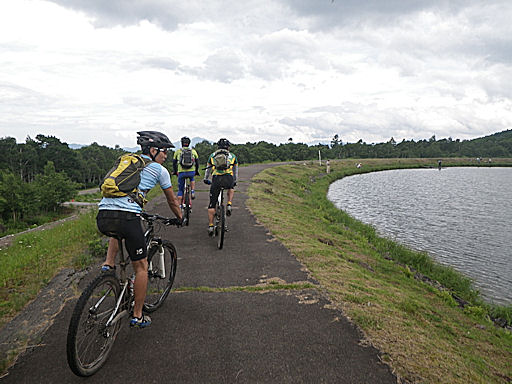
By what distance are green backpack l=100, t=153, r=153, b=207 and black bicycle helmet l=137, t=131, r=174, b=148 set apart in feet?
1.29

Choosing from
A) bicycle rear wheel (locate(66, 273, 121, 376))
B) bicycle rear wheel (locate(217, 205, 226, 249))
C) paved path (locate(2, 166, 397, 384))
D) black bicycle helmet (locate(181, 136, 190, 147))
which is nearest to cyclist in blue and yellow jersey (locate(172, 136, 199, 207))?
black bicycle helmet (locate(181, 136, 190, 147))

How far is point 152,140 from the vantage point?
4.41 meters

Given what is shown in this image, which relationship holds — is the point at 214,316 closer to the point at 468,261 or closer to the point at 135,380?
the point at 135,380

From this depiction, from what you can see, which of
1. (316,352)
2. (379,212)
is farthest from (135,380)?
(379,212)

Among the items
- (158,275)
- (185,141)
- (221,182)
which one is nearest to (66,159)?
(185,141)

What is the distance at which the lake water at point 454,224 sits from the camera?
12.4m

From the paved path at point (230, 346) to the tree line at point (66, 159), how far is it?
159ft

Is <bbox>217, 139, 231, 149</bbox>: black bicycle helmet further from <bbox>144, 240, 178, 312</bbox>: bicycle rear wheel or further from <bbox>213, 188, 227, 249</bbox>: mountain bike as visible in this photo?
<bbox>144, 240, 178, 312</bbox>: bicycle rear wheel

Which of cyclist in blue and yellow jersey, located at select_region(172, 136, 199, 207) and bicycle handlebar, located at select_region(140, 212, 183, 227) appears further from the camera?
cyclist in blue and yellow jersey, located at select_region(172, 136, 199, 207)

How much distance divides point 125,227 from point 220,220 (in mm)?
4344

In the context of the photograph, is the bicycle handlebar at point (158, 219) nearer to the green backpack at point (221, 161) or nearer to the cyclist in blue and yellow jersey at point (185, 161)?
the green backpack at point (221, 161)

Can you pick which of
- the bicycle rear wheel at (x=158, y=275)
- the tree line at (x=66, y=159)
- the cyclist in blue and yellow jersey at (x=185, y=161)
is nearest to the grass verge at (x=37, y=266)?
the bicycle rear wheel at (x=158, y=275)

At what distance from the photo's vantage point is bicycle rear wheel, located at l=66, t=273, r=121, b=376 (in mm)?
3201

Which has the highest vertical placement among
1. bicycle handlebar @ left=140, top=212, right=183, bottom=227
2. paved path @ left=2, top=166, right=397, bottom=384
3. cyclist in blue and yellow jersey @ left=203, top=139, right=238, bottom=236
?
cyclist in blue and yellow jersey @ left=203, top=139, right=238, bottom=236
